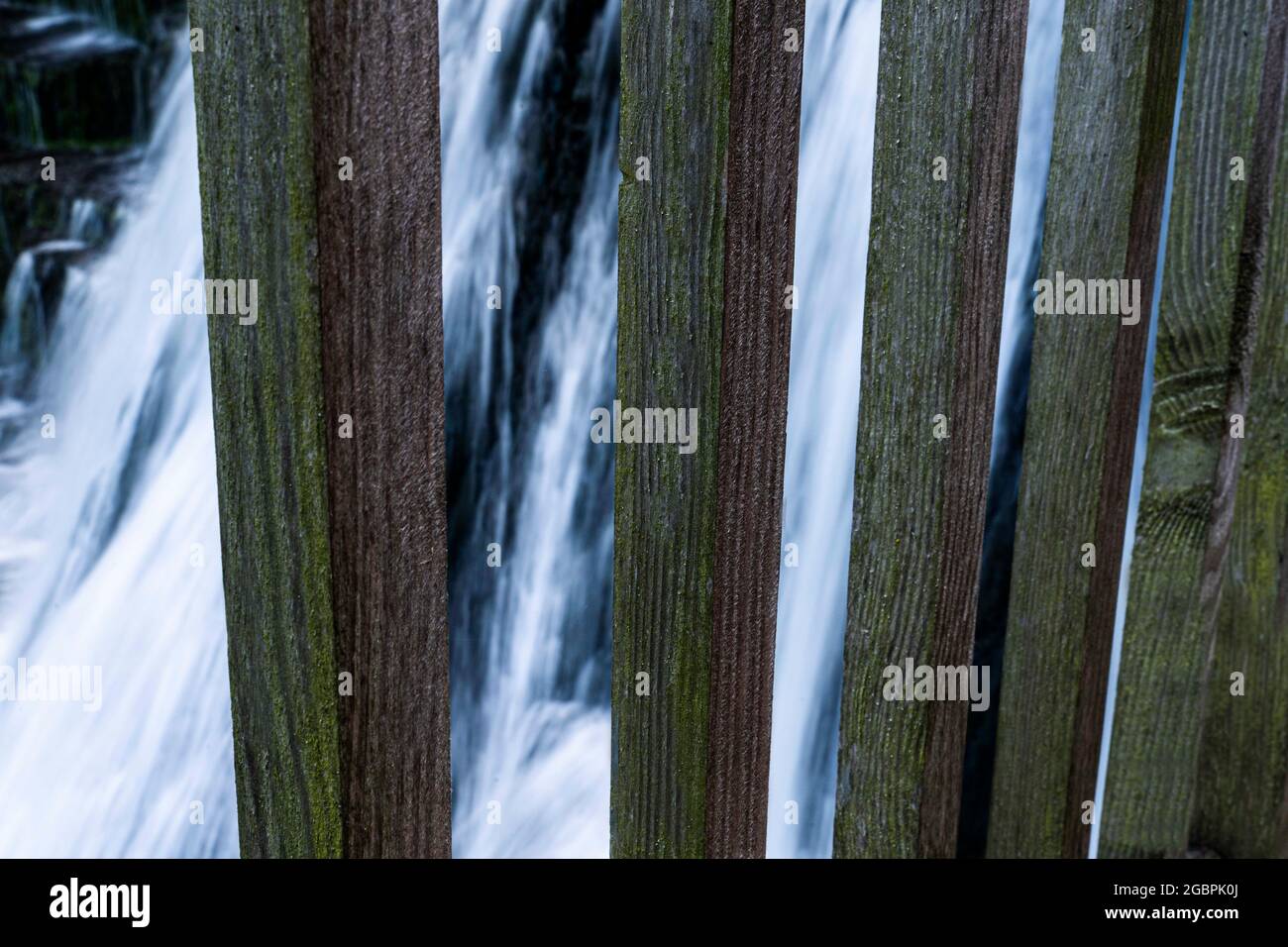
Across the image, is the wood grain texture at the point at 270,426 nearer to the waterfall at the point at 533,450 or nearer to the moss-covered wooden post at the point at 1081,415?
the moss-covered wooden post at the point at 1081,415

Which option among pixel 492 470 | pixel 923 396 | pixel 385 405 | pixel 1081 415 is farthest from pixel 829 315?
pixel 385 405

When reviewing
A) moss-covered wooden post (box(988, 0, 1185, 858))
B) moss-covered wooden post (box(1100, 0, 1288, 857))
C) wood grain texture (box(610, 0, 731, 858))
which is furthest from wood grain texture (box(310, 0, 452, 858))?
moss-covered wooden post (box(1100, 0, 1288, 857))

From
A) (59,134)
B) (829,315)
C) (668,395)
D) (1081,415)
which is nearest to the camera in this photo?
(668,395)

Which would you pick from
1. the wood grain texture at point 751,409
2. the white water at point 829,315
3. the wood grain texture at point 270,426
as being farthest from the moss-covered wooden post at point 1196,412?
the wood grain texture at point 270,426

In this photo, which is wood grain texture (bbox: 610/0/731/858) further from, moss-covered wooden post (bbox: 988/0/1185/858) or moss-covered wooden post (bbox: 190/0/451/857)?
moss-covered wooden post (bbox: 988/0/1185/858)

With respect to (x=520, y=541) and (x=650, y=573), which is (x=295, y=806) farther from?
(x=520, y=541)

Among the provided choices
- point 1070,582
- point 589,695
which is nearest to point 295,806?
point 1070,582

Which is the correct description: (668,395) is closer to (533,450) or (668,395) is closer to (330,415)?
(330,415)
